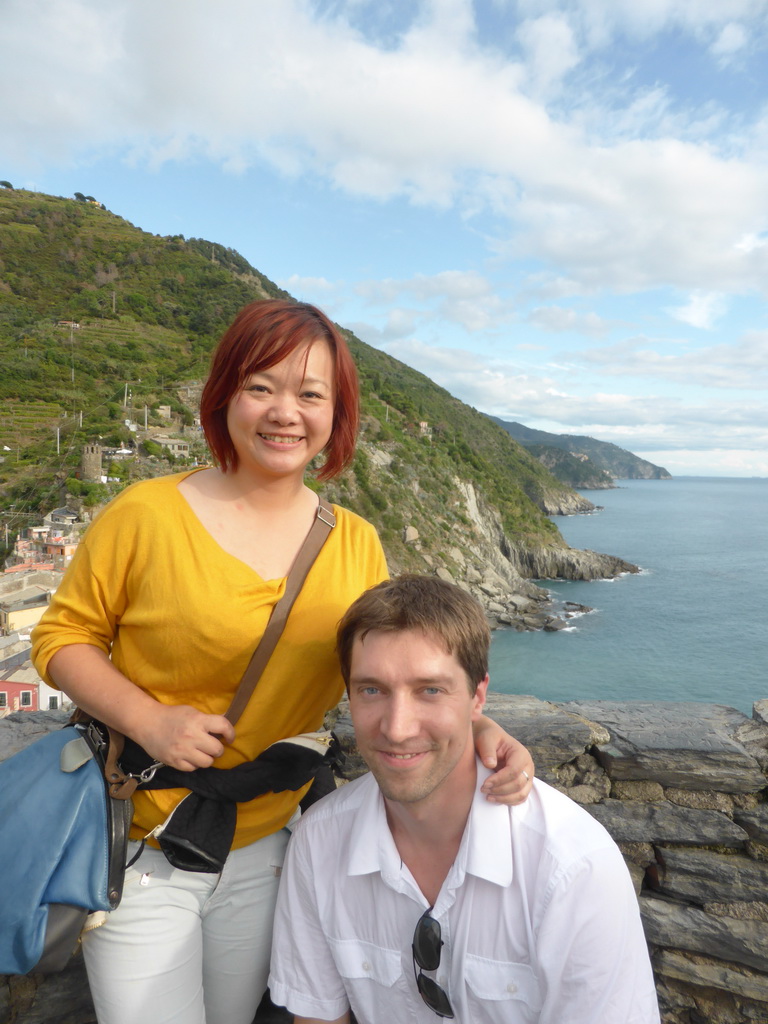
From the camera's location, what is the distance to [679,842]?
2287 millimetres

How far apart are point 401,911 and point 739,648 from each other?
3726cm

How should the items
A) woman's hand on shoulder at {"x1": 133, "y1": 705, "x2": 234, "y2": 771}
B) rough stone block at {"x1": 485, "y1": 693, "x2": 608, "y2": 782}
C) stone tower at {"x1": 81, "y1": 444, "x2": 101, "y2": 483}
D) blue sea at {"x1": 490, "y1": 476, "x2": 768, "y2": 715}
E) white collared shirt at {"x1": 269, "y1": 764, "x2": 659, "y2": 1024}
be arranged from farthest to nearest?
stone tower at {"x1": 81, "y1": 444, "x2": 101, "y2": 483}
blue sea at {"x1": 490, "y1": 476, "x2": 768, "y2": 715}
rough stone block at {"x1": 485, "y1": 693, "x2": 608, "y2": 782}
woman's hand on shoulder at {"x1": 133, "y1": 705, "x2": 234, "y2": 771}
white collared shirt at {"x1": 269, "y1": 764, "x2": 659, "y2": 1024}

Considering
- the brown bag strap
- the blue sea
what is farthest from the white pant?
the blue sea

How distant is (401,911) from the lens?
1.54m

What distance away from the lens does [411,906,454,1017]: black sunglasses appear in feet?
4.81

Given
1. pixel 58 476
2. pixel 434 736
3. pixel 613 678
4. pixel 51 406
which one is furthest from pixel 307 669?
pixel 51 406

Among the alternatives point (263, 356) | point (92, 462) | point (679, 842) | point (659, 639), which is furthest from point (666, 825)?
point (92, 462)

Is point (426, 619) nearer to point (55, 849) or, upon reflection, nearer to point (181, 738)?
point (181, 738)

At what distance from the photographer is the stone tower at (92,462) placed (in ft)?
119

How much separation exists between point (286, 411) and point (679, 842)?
85.3 inches

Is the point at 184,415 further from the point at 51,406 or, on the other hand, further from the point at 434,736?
the point at 434,736

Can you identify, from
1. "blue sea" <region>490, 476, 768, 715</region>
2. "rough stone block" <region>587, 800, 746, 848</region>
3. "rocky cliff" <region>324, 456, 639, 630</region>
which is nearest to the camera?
"rough stone block" <region>587, 800, 746, 848</region>

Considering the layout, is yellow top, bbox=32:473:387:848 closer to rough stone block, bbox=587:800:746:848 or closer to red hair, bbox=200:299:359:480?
red hair, bbox=200:299:359:480

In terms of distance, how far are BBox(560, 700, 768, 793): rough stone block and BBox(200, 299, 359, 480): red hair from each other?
167 centimetres
